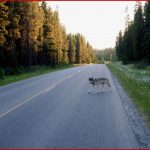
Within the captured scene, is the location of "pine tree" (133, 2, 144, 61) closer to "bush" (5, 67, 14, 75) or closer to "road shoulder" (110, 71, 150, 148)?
"bush" (5, 67, 14, 75)

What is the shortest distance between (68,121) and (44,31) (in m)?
60.3

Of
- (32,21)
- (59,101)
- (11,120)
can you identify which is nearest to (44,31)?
(32,21)

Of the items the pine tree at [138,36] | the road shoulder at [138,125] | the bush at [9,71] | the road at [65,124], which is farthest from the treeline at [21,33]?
the road shoulder at [138,125]

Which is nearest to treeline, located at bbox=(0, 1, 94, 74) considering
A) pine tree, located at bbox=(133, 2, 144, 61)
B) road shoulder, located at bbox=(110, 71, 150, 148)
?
pine tree, located at bbox=(133, 2, 144, 61)

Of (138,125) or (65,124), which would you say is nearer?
(138,125)

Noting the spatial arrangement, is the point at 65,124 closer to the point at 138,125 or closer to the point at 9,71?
the point at 138,125

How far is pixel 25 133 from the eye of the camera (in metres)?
9.66

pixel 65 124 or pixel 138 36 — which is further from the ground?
pixel 138 36

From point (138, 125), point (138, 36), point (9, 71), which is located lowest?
point (9, 71)

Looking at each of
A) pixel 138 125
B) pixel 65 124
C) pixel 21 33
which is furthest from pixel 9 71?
pixel 138 125

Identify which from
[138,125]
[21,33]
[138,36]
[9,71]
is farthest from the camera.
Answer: [138,36]

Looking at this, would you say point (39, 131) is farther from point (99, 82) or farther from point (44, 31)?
point (44, 31)

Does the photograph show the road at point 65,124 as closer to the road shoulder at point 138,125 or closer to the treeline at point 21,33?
the road shoulder at point 138,125

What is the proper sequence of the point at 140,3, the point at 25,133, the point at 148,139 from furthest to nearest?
the point at 140,3, the point at 25,133, the point at 148,139
